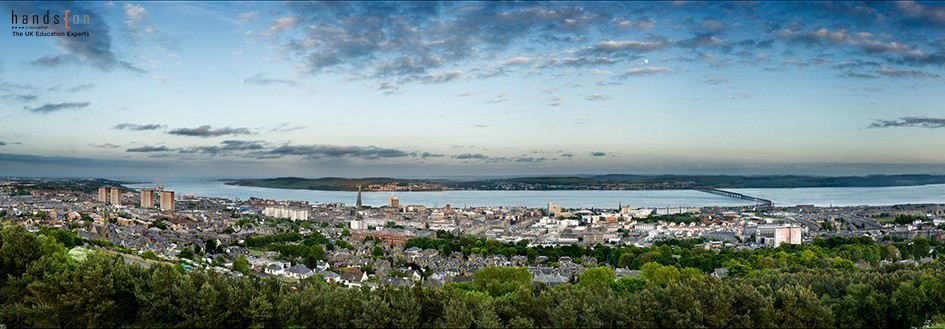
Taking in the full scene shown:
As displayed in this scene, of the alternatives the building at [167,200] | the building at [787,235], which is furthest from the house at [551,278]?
the building at [167,200]

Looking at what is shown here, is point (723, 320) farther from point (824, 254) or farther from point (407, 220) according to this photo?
point (407, 220)

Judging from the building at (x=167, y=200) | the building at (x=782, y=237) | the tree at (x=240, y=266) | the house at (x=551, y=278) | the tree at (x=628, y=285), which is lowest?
the building at (x=782, y=237)

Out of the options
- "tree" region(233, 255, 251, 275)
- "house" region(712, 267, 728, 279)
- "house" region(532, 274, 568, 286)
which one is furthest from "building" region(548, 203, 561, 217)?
"tree" region(233, 255, 251, 275)

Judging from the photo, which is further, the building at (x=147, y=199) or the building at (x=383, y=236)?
the building at (x=147, y=199)

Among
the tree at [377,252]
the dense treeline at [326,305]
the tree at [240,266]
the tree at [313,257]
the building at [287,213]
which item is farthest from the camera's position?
the building at [287,213]

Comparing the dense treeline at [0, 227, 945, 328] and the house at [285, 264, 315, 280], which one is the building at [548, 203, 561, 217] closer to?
the house at [285, 264, 315, 280]

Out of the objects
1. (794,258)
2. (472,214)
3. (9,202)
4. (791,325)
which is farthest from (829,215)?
(9,202)

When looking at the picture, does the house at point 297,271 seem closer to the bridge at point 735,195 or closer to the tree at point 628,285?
the tree at point 628,285

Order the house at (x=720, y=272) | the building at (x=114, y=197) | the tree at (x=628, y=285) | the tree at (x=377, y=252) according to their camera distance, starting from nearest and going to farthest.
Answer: the tree at (x=628, y=285)
the house at (x=720, y=272)
the tree at (x=377, y=252)
the building at (x=114, y=197)

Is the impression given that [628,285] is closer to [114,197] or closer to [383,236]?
[383,236]

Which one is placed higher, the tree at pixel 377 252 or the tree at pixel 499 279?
the tree at pixel 499 279
